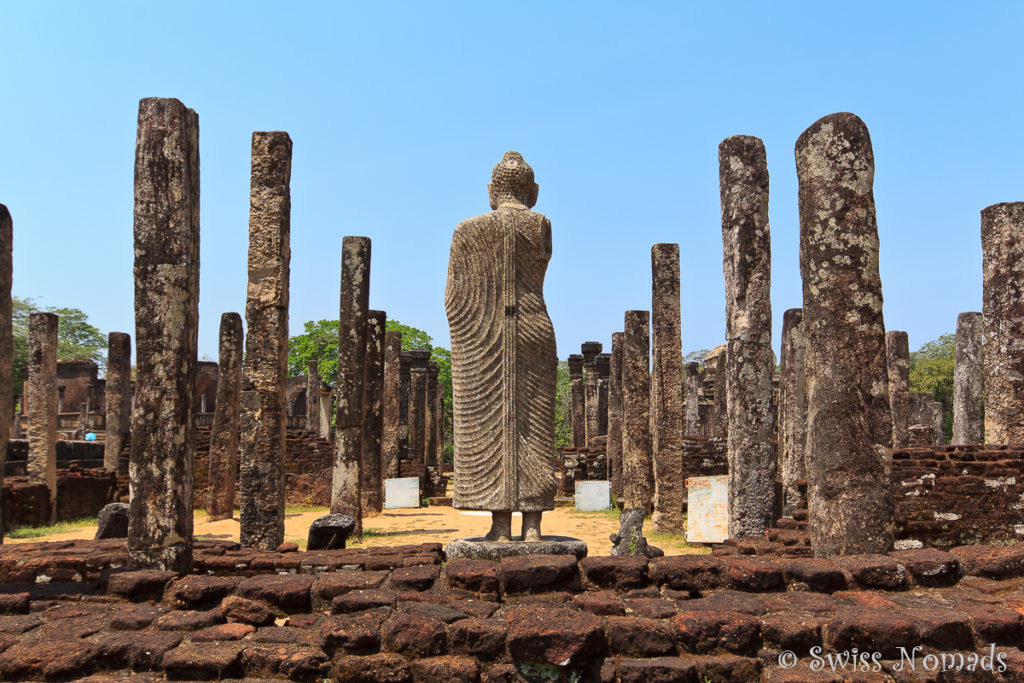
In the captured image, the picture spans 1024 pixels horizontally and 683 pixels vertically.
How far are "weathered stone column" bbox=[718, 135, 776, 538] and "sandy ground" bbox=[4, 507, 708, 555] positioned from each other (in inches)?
37.7

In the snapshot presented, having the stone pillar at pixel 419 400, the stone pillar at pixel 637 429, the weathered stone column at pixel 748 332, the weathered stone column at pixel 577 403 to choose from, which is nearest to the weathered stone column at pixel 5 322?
the weathered stone column at pixel 748 332

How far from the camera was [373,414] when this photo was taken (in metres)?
16.0

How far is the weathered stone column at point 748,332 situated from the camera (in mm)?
10375

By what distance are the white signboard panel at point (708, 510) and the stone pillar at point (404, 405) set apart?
1194cm

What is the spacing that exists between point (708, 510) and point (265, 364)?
6235 millimetres

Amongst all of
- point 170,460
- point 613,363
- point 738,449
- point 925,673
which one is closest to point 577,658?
point 925,673

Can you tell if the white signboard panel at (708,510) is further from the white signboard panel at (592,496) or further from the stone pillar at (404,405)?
the stone pillar at (404,405)

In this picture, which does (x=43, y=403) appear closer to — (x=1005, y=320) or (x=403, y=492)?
(x=403, y=492)

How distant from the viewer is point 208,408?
164 feet

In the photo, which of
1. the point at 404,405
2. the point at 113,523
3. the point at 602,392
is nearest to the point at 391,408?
the point at 404,405

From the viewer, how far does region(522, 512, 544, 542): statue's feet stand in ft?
23.4

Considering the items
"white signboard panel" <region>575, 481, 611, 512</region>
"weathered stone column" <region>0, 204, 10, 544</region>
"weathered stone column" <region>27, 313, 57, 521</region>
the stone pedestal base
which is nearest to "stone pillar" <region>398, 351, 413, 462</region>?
"white signboard panel" <region>575, 481, 611, 512</region>

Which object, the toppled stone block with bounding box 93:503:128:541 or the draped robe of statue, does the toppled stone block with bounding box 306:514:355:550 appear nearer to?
the draped robe of statue

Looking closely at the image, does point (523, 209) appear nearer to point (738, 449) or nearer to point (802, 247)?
point (802, 247)
